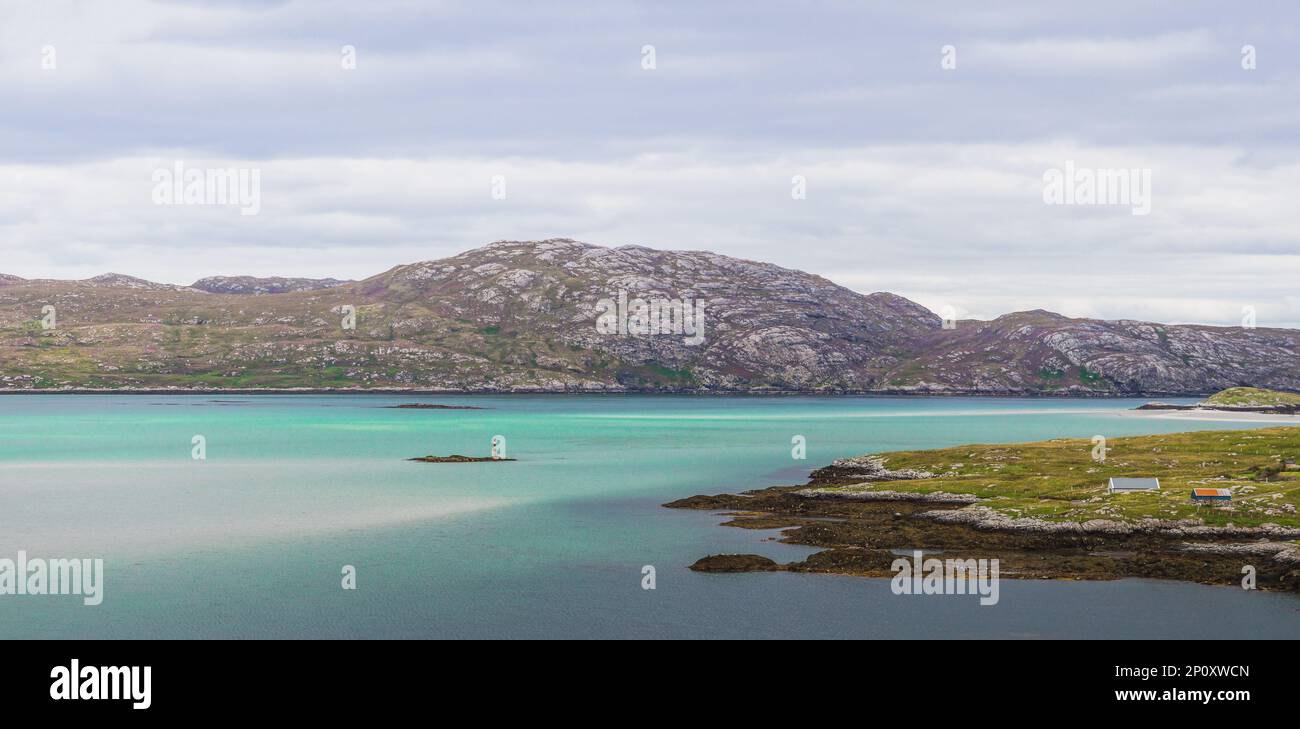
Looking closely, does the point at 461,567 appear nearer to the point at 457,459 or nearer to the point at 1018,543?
the point at 1018,543

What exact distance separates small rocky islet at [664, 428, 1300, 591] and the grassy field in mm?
159

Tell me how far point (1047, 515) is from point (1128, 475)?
77.8 ft

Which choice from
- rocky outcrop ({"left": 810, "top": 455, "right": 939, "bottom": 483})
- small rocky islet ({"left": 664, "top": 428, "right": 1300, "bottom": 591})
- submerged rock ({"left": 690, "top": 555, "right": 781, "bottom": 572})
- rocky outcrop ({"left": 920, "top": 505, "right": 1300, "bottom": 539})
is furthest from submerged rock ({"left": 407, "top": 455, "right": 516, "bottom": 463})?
submerged rock ({"left": 690, "top": 555, "right": 781, "bottom": 572})

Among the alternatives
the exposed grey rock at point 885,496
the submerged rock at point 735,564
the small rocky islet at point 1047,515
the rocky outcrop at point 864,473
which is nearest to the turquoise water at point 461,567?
the submerged rock at point 735,564

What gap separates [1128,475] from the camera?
9062cm

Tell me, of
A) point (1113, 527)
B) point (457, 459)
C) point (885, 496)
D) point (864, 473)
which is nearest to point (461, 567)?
point (885, 496)

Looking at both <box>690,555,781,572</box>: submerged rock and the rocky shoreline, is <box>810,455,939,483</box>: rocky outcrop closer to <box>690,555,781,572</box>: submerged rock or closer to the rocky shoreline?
the rocky shoreline

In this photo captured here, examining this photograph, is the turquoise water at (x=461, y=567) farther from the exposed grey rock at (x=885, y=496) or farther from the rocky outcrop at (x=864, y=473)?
the exposed grey rock at (x=885, y=496)

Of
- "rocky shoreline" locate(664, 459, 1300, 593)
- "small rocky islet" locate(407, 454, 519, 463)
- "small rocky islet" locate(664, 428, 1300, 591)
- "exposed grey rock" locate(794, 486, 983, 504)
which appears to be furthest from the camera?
"small rocky islet" locate(407, 454, 519, 463)

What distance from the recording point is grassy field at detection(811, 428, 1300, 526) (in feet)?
233
